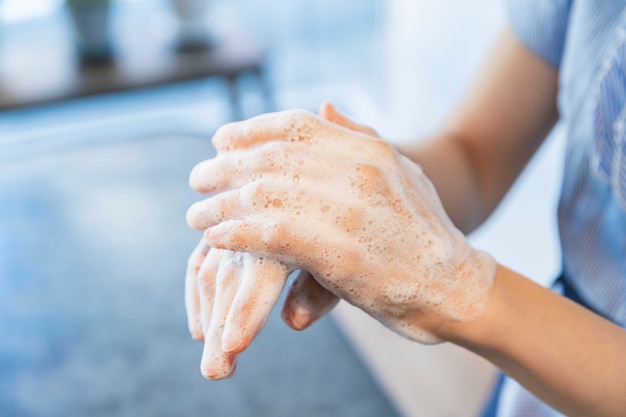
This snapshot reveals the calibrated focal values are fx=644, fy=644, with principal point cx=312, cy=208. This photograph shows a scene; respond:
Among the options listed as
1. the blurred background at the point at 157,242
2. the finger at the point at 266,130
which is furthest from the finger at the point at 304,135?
the blurred background at the point at 157,242

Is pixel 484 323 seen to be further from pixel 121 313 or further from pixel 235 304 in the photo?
pixel 121 313

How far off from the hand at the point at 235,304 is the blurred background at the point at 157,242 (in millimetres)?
786

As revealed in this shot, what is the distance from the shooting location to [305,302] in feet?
1.69

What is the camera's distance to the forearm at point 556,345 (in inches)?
19.3

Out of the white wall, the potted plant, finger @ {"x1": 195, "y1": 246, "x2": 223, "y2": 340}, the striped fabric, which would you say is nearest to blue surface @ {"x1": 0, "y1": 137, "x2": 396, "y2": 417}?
the potted plant

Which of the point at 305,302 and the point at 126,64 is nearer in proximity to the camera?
the point at 305,302

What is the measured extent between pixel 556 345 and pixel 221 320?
255 millimetres

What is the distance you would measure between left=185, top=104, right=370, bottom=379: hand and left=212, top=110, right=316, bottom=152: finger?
0.20 ft

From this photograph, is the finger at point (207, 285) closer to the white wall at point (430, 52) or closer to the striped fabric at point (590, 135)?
the striped fabric at point (590, 135)

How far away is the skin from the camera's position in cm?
45

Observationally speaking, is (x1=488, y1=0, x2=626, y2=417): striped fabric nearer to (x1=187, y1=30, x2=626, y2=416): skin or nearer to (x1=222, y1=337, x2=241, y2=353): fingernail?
(x1=187, y1=30, x2=626, y2=416): skin

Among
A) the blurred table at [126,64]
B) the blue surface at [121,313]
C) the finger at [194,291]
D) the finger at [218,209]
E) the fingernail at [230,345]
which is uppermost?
the finger at [218,209]

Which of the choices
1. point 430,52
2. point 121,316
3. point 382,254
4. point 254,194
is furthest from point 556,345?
point 430,52

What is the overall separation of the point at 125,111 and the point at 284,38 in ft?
2.18
